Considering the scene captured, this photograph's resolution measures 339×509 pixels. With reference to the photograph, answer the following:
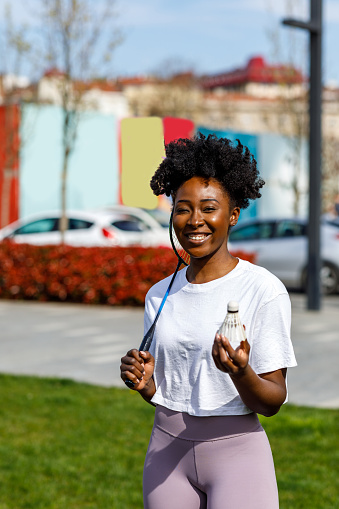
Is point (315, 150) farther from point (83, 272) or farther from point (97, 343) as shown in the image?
point (97, 343)

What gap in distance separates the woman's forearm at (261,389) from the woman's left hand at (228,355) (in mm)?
67

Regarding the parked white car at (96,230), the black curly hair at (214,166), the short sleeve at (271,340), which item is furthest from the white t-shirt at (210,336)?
the parked white car at (96,230)

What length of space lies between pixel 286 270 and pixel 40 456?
9.50m

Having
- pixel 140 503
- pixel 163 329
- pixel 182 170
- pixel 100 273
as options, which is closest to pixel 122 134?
pixel 182 170

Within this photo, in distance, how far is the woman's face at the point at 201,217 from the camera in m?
2.11

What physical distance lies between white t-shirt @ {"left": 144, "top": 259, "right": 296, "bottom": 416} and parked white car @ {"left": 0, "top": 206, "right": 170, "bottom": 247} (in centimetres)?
1316

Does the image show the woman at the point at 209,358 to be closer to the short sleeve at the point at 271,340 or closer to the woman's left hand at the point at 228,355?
the short sleeve at the point at 271,340

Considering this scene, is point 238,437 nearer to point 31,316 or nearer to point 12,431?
point 12,431

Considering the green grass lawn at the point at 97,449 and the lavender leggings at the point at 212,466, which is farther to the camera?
the green grass lawn at the point at 97,449

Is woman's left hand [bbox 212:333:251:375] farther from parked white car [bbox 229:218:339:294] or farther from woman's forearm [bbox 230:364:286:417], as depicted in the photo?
parked white car [bbox 229:218:339:294]

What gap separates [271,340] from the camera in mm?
2035

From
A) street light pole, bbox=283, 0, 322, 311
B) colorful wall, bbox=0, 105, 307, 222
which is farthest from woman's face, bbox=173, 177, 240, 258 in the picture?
colorful wall, bbox=0, 105, 307, 222

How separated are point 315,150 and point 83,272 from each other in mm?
4036

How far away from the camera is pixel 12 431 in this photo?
17.8ft
